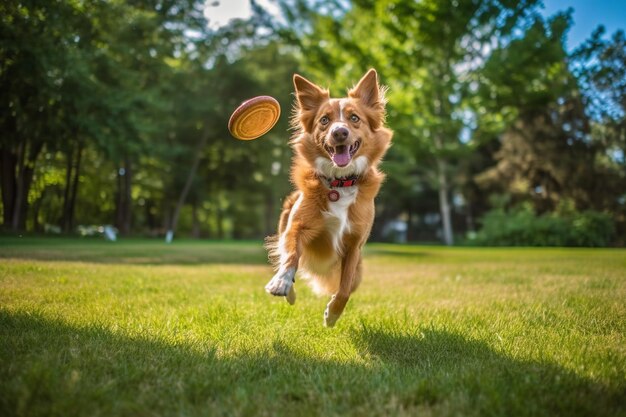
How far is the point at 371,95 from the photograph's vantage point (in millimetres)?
5203

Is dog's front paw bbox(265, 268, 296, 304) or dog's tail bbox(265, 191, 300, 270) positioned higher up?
dog's tail bbox(265, 191, 300, 270)

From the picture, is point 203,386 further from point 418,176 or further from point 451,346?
point 418,176

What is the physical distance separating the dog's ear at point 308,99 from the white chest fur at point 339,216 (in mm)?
1050

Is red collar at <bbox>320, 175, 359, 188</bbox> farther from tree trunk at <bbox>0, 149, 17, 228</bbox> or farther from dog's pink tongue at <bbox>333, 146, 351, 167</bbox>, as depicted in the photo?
tree trunk at <bbox>0, 149, 17, 228</bbox>

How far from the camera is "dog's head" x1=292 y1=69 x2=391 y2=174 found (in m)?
4.45

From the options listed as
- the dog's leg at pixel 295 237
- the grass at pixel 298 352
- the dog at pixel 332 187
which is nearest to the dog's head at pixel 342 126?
the dog at pixel 332 187

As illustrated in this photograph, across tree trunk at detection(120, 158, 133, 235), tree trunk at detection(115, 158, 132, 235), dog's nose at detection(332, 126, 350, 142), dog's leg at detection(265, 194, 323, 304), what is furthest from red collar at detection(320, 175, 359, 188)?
tree trunk at detection(115, 158, 132, 235)

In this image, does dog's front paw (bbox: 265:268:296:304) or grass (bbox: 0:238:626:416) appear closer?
grass (bbox: 0:238:626:416)

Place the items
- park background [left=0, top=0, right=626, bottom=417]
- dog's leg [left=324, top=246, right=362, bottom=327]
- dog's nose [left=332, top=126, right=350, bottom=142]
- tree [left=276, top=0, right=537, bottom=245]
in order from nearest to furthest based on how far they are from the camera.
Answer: park background [left=0, top=0, right=626, bottom=417], dog's leg [left=324, top=246, right=362, bottom=327], dog's nose [left=332, top=126, right=350, bottom=142], tree [left=276, top=0, right=537, bottom=245]

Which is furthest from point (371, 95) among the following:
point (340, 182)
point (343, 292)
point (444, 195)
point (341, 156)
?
point (444, 195)

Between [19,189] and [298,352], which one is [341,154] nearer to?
[298,352]

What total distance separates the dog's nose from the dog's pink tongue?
0.12 meters

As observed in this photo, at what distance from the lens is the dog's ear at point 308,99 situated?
503 centimetres

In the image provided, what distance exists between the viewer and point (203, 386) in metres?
2.37
